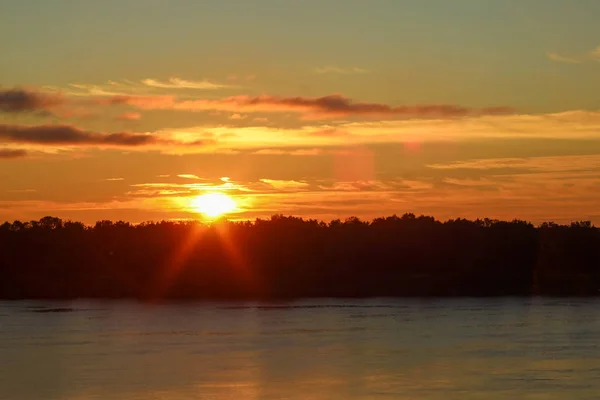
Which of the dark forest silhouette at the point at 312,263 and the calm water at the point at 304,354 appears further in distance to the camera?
the dark forest silhouette at the point at 312,263

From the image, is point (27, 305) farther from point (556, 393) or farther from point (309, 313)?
point (556, 393)

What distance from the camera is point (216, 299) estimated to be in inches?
3465

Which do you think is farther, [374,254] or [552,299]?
[374,254]

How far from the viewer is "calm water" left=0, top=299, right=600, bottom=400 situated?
31.0 metres

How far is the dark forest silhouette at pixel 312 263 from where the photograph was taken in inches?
3718

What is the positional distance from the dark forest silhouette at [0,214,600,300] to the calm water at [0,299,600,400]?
26.5 metres

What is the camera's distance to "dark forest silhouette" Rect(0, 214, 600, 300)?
94.4 m

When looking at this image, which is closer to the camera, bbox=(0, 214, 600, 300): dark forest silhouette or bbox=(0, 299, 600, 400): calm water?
bbox=(0, 299, 600, 400): calm water

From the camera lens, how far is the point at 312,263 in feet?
335

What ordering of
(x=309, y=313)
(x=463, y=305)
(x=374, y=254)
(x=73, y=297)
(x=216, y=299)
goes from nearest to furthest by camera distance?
(x=309, y=313) < (x=463, y=305) < (x=216, y=299) < (x=73, y=297) < (x=374, y=254)

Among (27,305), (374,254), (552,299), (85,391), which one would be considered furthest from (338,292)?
(85,391)

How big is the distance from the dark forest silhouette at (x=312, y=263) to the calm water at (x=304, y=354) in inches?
1042

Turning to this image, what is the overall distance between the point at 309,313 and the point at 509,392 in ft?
117

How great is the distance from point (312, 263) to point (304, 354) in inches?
2429
